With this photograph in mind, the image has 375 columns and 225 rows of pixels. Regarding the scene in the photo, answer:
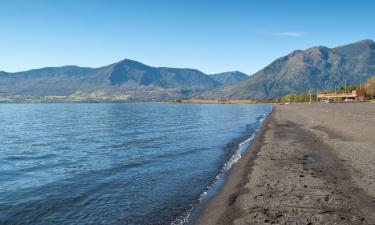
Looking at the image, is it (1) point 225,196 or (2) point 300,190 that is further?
(1) point 225,196

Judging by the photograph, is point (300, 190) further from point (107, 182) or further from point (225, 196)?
point (107, 182)

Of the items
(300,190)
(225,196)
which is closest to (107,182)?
(225,196)

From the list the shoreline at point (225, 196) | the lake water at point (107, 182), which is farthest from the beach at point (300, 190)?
the lake water at point (107, 182)

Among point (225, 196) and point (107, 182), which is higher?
point (225, 196)

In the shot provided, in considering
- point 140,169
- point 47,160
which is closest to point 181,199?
point 140,169

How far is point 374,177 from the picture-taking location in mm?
20094

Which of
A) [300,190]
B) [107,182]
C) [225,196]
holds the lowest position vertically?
[107,182]

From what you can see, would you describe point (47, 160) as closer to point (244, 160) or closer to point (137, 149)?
point (137, 149)

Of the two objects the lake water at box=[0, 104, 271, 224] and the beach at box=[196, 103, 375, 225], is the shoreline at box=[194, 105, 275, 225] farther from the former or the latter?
the lake water at box=[0, 104, 271, 224]

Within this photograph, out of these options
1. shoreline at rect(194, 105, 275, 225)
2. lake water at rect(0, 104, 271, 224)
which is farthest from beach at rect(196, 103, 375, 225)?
lake water at rect(0, 104, 271, 224)

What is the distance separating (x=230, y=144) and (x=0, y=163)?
25647mm

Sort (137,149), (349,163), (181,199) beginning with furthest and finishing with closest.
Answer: (137,149) → (349,163) → (181,199)

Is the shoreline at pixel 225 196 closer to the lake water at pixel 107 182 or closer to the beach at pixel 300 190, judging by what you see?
the beach at pixel 300 190

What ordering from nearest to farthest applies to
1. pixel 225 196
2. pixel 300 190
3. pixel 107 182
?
1. pixel 300 190
2. pixel 225 196
3. pixel 107 182
